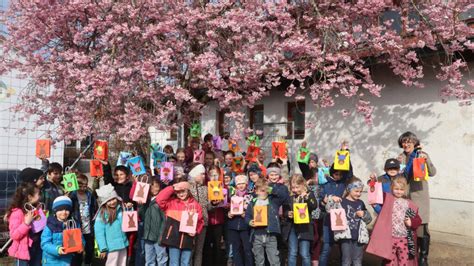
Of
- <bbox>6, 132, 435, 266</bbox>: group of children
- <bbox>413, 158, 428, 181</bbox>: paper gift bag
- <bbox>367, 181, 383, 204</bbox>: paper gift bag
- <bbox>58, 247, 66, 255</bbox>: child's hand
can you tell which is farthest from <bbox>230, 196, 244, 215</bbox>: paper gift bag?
<bbox>413, 158, 428, 181</bbox>: paper gift bag

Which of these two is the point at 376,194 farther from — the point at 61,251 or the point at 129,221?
the point at 61,251

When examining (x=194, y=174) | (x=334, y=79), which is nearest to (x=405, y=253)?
(x=194, y=174)

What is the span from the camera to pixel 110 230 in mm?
5180

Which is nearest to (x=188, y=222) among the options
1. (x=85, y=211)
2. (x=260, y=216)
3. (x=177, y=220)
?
(x=177, y=220)

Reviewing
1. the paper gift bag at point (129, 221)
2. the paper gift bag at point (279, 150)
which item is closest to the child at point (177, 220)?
the paper gift bag at point (129, 221)

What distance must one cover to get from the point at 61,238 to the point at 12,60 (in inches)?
174

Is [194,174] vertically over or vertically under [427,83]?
under

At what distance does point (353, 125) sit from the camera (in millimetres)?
9625

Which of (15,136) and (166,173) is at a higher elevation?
(15,136)

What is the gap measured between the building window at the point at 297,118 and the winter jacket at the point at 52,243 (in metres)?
7.26

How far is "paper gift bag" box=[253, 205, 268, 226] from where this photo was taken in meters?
5.17

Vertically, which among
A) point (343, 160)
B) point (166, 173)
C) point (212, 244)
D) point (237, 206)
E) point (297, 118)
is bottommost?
point (212, 244)

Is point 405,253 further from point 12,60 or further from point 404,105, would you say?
point 12,60

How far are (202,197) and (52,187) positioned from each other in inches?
82.6
